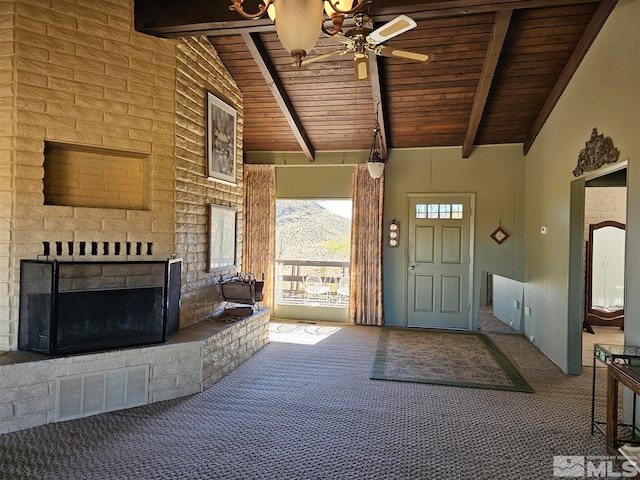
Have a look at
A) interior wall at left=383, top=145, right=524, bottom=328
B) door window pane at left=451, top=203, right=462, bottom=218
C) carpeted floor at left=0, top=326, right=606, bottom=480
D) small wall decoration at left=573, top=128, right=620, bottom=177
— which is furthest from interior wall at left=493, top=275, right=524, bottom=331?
small wall decoration at left=573, top=128, right=620, bottom=177

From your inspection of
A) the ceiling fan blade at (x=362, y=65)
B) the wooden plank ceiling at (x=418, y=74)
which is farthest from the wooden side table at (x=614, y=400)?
the wooden plank ceiling at (x=418, y=74)

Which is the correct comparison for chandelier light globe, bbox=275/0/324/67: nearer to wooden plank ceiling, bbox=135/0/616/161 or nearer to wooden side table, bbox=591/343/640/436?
wooden plank ceiling, bbox=135/0/616/161

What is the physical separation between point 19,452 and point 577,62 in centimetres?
594

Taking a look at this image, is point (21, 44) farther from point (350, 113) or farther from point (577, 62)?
point (577, 62)

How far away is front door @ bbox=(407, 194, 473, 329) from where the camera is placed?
637cm

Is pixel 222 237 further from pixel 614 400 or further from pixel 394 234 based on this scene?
pixel 614 400

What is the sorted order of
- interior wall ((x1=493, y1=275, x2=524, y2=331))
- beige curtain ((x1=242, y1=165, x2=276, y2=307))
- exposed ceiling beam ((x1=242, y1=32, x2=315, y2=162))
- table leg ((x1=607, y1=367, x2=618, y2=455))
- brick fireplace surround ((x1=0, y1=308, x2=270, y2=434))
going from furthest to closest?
beige curtain ((x1=242, y1=165, x2=276, y2=307))
interior wall ((x1=493, y1=275, x2=524, y2=331))
exposed ceiling beam ((x1=242, y1=32, x2=315, y2=162))
brick fireplace surround ((x1=0, y1=308, x2=270, y2=434))
table leg ((x1=607, y1=367, x2=618, y2=455))

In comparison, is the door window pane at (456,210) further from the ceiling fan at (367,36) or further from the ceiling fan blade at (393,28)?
the ceiling fan blade at (393,28)

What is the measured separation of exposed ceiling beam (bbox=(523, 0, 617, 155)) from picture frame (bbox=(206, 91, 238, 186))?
3.94 metres

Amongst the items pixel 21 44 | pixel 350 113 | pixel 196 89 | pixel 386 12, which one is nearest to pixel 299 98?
pixel 350 113

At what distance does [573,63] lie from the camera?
13.9 ft

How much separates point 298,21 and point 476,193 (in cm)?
524

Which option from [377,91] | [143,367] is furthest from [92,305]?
[377,91]

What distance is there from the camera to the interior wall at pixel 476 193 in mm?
6188
